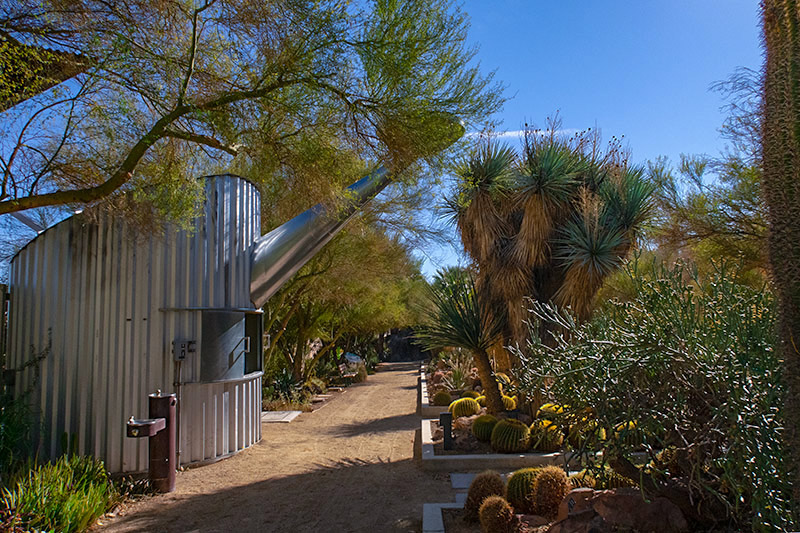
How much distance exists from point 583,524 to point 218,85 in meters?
4.81

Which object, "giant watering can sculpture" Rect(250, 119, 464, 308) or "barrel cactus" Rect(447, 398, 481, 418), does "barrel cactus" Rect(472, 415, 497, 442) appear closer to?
"barrel cactus" Rect(447, 398, 481, 418)

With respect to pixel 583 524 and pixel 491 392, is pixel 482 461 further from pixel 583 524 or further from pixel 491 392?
pixel 583 524

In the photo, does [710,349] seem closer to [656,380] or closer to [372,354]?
[656,380]

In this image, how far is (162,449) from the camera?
6.39 meters

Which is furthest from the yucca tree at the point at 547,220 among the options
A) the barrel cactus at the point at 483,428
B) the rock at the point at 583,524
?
the rock at the point at 583,524

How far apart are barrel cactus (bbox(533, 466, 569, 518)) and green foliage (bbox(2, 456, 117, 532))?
388 cm

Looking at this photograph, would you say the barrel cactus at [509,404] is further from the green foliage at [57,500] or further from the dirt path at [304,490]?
the green foliage at [57,500]

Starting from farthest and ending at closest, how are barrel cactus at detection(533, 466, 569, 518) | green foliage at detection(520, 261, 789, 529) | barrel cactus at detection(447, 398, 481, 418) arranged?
barrel cactus at detection(447, 398, 481, 418)
barrel cactus at detection(533, 466, 569, 518)
green foliage at detection(520, 261, 789, 529)

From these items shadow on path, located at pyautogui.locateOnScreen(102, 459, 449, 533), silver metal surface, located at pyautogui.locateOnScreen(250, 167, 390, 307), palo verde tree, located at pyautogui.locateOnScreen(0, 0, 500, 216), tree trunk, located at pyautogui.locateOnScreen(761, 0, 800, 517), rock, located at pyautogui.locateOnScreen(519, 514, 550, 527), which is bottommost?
shadow on path, located at pyautogui.locateOnScreen(102, 459, 449, 533)

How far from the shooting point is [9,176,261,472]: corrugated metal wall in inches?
272

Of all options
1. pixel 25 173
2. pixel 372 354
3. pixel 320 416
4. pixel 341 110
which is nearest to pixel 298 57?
pixel 341 110

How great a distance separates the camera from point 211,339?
24.8 ft

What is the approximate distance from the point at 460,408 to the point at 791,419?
26.7ft

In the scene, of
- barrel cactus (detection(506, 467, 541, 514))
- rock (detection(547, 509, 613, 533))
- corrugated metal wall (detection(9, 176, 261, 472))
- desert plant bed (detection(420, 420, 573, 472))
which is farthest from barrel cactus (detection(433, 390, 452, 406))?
rock (detection(547, 509, 613, 533))
